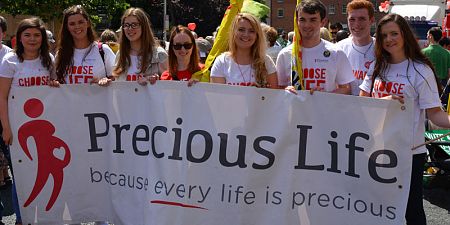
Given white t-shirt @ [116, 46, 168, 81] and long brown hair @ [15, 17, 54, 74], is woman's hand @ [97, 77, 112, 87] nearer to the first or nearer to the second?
white t-shirt @ [116, 46, 168, 81]

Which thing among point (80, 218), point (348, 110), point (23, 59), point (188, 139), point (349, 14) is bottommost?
point (80, 218)

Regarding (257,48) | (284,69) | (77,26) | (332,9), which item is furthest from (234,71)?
(332,9)

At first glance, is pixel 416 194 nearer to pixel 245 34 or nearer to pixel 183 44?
pixel 245 34

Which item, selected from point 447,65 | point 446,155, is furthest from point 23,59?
point 447,65

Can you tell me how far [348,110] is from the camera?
349 cm

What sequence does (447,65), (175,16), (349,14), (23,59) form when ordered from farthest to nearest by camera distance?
1. (175,16)
2. (447,65)
3. (349,14)
4. (23,59)

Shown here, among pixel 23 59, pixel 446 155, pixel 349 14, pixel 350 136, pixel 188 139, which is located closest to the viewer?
pixel 350 136

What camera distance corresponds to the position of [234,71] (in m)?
3.90

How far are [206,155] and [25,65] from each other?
1.61 m

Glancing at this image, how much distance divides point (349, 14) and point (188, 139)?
5.74 ft

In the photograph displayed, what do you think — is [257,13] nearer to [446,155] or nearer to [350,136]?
[350,136]

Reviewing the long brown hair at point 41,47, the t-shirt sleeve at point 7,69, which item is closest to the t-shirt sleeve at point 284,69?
the long brown hair at point 41,47

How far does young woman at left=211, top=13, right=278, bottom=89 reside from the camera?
3869 mm

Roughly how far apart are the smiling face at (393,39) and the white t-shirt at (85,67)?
2.13 metres
